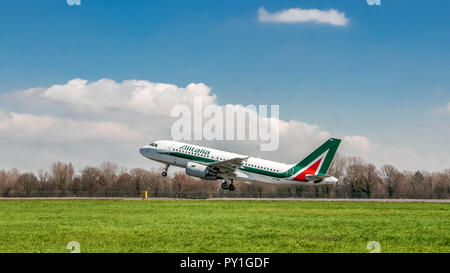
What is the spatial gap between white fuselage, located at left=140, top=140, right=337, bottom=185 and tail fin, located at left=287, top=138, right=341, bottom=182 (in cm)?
81

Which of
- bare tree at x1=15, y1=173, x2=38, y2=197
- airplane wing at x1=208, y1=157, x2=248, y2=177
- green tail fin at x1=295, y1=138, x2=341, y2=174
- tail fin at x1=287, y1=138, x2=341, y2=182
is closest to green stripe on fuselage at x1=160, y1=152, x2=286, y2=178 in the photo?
airplane wing at x1=208, y1=157, x2=248, y2=177

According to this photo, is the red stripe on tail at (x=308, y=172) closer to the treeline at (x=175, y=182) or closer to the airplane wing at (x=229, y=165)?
the airplane wing at (x=229, y=165)

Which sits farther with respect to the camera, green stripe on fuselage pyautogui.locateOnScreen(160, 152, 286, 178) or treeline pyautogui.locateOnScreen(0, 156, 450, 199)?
treeline pyautogui.locateOnScreen(0, 156, 450, 199)

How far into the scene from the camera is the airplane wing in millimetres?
66312

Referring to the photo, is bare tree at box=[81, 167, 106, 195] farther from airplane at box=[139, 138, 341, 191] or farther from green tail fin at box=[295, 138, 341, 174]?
green tail fin at box=[295, 138, 341, 174]

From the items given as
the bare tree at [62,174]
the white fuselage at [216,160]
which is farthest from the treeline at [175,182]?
the white fuselage at [216,160]

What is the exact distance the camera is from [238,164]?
68.1 metres

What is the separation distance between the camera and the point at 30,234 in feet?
69.5

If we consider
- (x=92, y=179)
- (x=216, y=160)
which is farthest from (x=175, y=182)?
(x=216, y=160)

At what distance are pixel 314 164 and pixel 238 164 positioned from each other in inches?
395

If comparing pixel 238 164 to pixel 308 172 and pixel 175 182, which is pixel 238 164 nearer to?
pixel 308 172
